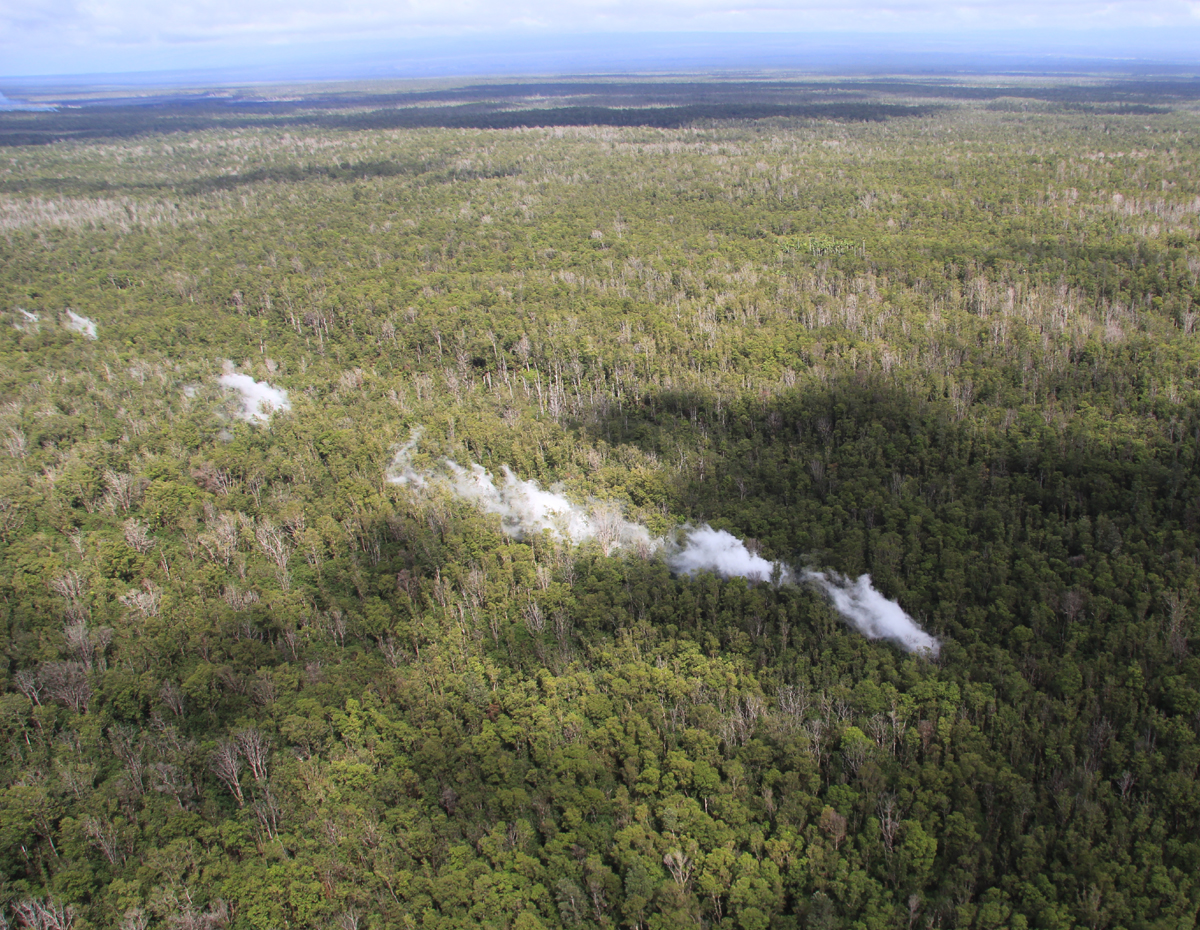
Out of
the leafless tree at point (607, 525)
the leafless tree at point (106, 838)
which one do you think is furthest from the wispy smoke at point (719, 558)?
the leafless tree at point (106, 838)

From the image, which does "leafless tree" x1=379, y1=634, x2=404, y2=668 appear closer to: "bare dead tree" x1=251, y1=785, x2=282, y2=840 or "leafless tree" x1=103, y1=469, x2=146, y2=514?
"bare dead tree" x1=251, y1=785, x2=282, y2=840

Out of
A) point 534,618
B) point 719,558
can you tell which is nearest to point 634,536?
point 719,558

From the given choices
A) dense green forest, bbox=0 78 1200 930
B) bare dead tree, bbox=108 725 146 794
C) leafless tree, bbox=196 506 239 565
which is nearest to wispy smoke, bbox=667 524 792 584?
dense green forest, bbox=0 78 1200 930

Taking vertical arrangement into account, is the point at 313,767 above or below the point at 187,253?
below

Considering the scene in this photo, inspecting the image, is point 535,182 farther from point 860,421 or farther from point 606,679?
point 606,679

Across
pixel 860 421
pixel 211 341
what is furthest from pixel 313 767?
pixel 211 341

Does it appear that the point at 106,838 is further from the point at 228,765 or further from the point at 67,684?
the point at 67,684

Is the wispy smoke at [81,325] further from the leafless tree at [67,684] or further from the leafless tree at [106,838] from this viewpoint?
the leafless tree at [106,838]
